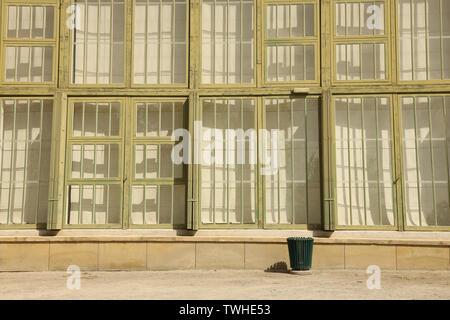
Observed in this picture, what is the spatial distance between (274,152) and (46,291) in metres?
6.19

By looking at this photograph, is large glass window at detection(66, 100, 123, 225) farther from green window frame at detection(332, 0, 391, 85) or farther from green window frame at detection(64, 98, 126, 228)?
green window frame at detection(332, 0, 391, 85)

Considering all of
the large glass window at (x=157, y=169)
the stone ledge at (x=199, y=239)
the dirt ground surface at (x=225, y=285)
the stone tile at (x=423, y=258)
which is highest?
the large glass window at (x=157, y=169)

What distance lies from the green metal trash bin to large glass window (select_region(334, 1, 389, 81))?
168 inches

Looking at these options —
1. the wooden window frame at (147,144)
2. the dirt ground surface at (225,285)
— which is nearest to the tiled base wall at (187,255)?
the dirt ground surface at (225,285)

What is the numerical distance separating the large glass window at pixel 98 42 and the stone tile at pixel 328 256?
650cm

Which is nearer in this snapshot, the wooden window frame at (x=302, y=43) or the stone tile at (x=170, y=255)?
the stone tile at (x=170, y=255)

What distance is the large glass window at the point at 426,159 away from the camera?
12.6 metres

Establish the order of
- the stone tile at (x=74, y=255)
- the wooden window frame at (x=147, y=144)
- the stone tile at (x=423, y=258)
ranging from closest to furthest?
1. the stone tile at (x=423, y=258)
2. the stone tile at (x=74, y=255)
3. the wooden window frame at (x=147, y=144)

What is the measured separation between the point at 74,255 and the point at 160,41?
576 cm

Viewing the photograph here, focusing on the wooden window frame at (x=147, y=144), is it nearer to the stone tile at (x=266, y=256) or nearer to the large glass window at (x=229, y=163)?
the large glass window at (x=229, y=163)

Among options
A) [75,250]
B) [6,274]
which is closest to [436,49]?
[75,250]

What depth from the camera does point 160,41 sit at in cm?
1343

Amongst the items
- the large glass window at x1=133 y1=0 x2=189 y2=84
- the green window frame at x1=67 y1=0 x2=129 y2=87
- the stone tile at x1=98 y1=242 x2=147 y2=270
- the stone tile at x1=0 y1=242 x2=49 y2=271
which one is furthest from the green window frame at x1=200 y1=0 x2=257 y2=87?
the stone tile at x1=0 y1=242 x2=49 y2=271

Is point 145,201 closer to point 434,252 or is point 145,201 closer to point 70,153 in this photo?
point 70,153
